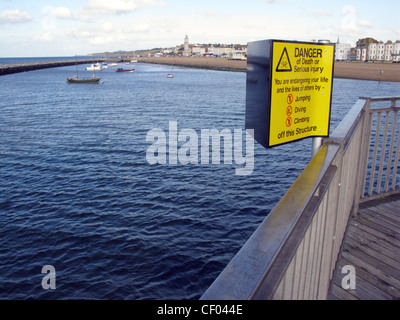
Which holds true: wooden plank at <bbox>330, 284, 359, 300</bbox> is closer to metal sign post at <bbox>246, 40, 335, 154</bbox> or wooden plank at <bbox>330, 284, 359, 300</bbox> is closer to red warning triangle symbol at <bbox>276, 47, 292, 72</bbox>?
metal sign post at <bbox>246, 40, 335, 154</bbox>

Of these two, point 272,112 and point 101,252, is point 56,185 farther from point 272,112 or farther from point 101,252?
point 272,112

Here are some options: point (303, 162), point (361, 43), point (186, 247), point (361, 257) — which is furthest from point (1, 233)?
point (361, 43)

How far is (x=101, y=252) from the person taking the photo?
543 inches

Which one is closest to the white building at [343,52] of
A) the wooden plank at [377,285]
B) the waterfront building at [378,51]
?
the waterfront building at [378,51]

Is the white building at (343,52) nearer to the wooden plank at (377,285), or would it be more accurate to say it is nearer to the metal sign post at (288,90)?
the wooden plank at (377,285)

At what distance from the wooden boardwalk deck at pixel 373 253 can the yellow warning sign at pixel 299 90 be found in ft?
5.99

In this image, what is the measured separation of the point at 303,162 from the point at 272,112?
2211cm

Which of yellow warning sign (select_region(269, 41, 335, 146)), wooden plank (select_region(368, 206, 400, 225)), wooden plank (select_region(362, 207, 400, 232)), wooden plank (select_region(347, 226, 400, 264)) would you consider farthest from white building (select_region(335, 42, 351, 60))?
yellow warning sign (select_region(269, 41, 335, 146))

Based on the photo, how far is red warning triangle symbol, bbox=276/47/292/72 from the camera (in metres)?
2.89

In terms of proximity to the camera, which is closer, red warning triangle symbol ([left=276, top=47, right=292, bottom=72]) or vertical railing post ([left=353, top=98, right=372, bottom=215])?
red warning triangle symbol ([left=276, top=47, right=292, bottom=72])

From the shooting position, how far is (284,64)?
295 centimetres

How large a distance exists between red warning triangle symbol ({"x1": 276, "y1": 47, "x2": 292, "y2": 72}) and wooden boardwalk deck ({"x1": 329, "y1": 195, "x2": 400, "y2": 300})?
2431mm

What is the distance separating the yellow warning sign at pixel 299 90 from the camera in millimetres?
2945

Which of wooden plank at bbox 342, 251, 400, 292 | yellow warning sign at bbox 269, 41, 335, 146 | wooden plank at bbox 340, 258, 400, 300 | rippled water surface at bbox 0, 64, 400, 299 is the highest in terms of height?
yellow warning sign at bbox 269, 41, 335, 146
